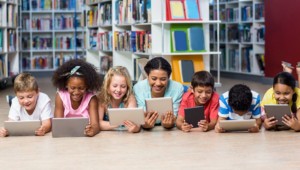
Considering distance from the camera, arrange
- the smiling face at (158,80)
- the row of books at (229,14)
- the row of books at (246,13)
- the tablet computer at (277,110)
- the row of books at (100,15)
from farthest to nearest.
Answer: the row of books at (229,14), the row of books at (246,13), the row of books at (100,15), the smiling face at (158,80), the tablet computer at (277,110)

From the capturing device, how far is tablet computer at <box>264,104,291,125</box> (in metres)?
4.12

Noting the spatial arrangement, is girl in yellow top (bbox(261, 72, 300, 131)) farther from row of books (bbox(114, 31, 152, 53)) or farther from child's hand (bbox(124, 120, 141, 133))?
row of books (bbox(114, 31, 152, 53))

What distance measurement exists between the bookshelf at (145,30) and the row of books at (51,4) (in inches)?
116

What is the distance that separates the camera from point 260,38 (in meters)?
10.5

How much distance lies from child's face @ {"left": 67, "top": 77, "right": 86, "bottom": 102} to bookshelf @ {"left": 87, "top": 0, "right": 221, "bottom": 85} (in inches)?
106

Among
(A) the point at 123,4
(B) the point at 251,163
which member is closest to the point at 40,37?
(A) the point at 123,4

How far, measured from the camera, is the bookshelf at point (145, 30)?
699 cm

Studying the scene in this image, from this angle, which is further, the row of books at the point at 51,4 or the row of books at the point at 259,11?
the row of books at the point at 51,4

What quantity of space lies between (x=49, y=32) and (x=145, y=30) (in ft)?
18.9

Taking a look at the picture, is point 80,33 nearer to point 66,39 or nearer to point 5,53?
point 66,39

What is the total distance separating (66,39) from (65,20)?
0.39 meters

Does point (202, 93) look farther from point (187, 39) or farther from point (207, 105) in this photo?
point (187, 39)

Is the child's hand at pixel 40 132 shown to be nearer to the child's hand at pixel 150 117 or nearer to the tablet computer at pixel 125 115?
the tablet computer at pixel 125 115

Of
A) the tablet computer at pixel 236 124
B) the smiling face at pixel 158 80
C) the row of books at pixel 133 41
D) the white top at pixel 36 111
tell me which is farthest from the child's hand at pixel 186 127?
the row of books at pixel 133 41
